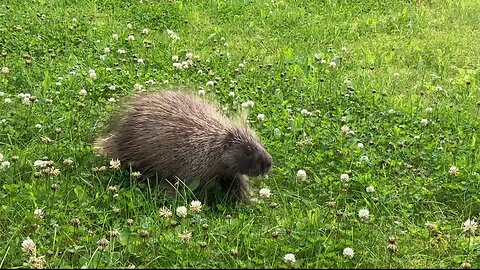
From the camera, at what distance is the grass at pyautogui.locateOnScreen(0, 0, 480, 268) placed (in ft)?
12.5

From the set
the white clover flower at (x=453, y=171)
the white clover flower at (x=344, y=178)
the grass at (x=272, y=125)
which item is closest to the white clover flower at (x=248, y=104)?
the grass at (x=272, y=125)

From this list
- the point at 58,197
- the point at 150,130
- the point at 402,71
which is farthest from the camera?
the point at 402,71

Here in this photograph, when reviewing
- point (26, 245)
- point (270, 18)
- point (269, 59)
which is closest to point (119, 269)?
point (26, 245)

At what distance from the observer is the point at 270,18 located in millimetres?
8812

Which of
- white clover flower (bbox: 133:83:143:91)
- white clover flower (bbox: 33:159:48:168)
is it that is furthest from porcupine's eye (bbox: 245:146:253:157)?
white clover flower (bbox: 133:83:143:91)

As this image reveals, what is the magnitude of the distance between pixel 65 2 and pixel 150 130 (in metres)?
4.45

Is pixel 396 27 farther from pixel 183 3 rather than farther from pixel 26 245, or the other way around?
pixel 26 245

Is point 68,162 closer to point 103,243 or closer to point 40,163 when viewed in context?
point 40,163

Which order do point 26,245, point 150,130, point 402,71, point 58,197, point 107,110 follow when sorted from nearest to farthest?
point 26,245 < point 58,197 < point 150,130 < point 107,110 < point 402,71

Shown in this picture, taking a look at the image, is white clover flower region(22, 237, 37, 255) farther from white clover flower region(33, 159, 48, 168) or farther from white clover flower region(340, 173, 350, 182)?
white clover flower region(340, 173, 350, 182)

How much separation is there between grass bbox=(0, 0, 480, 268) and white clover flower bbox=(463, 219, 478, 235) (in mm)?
48

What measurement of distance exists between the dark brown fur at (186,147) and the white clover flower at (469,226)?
1.38 m

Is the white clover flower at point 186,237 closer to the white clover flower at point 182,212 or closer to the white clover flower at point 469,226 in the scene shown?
the white clover flower at point 182,212

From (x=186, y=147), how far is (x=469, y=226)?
6.35 feet
